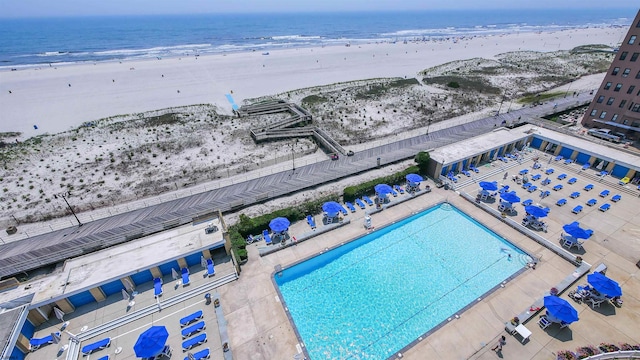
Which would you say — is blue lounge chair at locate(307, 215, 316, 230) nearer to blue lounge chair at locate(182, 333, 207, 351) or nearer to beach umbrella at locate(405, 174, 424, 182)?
beach umbrella at locate(405, 174, 424, 182)

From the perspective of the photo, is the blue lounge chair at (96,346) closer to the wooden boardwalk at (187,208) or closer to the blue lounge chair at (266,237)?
the wooden boardwalk at (187,208)

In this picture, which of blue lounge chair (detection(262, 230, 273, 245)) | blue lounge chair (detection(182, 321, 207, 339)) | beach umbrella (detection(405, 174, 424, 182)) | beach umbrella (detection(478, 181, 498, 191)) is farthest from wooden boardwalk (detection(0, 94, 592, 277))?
blue lounge chair (detection(182, 321, 207, 339))

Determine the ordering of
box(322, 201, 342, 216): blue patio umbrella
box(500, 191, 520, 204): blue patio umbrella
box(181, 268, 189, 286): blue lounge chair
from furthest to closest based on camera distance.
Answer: box(500, 191, 520, 204): blue patio umbrella, box(322, 201, 342, 216): blue patio umbrella, box(181, 268, 189, 286): blue lounge chair

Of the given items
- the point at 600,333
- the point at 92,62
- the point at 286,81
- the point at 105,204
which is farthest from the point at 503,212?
the point at 92,62

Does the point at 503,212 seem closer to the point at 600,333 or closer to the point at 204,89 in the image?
A: the point at 600,333

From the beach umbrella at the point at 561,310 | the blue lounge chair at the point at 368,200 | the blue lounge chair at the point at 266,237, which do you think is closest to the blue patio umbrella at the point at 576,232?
the beach umbrella at the point at 561,310
